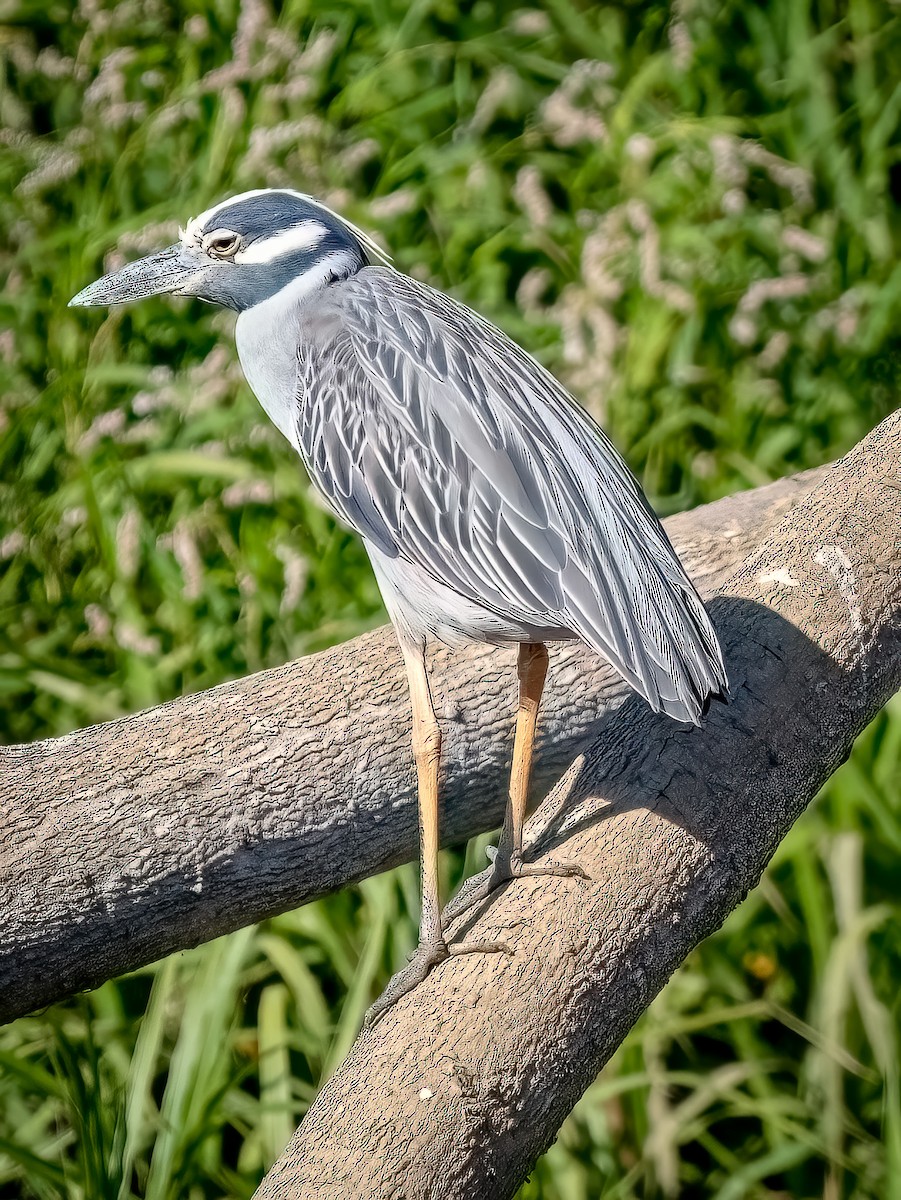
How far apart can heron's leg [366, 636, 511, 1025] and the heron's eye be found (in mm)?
641

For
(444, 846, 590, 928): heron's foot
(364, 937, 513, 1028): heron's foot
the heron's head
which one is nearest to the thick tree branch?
(444, 846, 590, 928): heron's foot

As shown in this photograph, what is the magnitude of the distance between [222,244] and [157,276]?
0.11 metres

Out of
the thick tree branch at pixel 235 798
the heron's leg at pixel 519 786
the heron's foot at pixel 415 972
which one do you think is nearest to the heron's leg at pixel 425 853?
the heron's foot at pixel 415 972

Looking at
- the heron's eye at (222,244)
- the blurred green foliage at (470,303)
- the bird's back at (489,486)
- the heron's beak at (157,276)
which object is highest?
the heron's eye at (222,244)

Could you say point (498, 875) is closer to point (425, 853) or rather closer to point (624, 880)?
point (425, 853)

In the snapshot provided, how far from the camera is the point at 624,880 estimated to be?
1642 millimetres

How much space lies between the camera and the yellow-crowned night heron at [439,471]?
1.66 meters

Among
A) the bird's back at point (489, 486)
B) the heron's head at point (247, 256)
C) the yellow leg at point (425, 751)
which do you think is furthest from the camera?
the heron's head at point (247, 256)

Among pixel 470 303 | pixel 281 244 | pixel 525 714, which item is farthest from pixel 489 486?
pixel 470 303

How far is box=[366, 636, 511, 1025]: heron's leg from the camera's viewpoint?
5.54 feet

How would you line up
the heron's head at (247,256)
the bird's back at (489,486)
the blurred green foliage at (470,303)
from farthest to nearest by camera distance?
1. the blurred green foliage at (470,303)
2. the heron's head at (247,256)
3. the bird's back at (489,486)

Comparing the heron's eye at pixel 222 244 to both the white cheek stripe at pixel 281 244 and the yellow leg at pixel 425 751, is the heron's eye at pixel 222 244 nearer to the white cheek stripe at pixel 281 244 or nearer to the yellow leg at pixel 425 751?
the white cheek stripe at pixel 281 244

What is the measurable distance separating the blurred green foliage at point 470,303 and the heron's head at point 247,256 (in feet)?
3.11

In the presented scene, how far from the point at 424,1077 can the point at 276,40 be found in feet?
9.11
